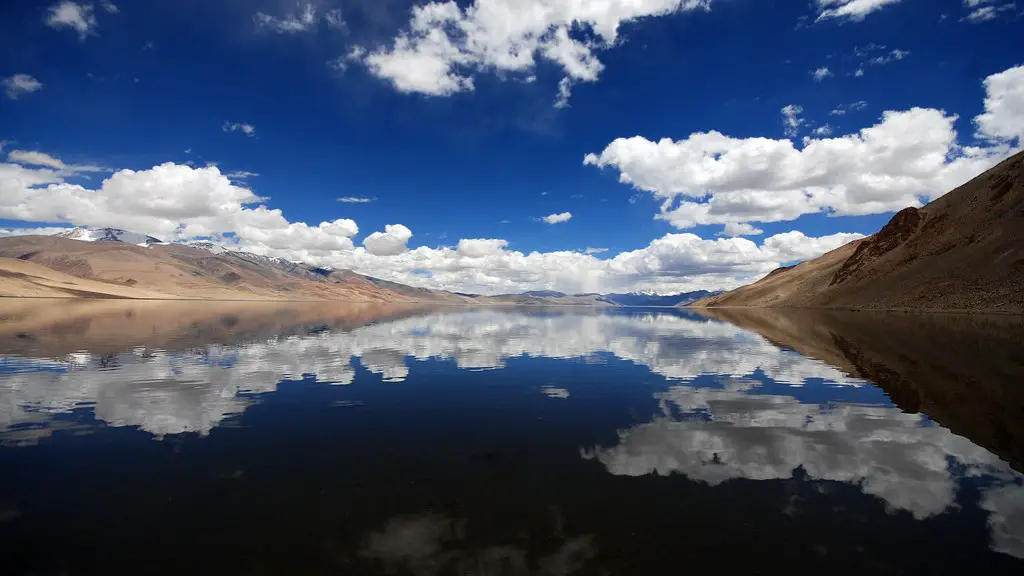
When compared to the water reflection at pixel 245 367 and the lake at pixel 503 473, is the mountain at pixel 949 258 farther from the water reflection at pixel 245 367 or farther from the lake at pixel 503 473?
the lake at pixel 503 473

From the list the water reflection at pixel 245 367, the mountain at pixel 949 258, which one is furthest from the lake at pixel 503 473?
the mountain at pixel 949 258

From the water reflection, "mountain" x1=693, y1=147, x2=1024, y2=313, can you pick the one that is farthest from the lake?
"mountain" x1=693, y1=147, x2=1024, y2=313

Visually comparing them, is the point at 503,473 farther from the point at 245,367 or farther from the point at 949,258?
the point at 949,258

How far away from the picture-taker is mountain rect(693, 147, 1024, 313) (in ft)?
311

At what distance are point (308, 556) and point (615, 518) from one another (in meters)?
5.63

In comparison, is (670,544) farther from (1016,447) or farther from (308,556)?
(1016,447)

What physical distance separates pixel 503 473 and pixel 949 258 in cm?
15205

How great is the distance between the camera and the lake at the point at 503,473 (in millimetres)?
8031

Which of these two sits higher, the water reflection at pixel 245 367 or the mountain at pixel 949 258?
the mountain at pixel 949 258

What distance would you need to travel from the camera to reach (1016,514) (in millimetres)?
9844

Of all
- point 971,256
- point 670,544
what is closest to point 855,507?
point 670,544

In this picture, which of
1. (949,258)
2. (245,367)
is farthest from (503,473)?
(949,258)

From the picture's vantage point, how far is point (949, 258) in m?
116

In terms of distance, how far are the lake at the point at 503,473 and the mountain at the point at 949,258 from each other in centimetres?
9863
